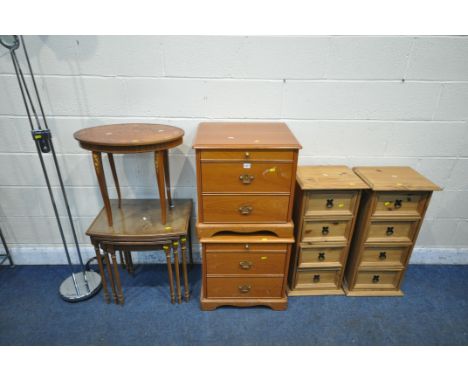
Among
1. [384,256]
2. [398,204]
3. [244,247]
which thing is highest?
[398,204]

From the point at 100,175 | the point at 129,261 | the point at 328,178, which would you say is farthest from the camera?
the point at 129,261

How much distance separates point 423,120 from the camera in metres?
1.86

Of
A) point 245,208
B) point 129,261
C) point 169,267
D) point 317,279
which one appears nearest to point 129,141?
point 245,208

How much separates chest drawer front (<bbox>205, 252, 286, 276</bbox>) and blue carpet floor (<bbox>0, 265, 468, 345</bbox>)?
11.7 inches

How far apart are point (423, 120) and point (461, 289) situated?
48.6 inches

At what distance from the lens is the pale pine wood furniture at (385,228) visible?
5.58 ft

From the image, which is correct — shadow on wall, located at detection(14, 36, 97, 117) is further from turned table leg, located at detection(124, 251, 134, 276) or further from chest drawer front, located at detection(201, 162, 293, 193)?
turned table leg, located at detection(124, 251, 134, 276)

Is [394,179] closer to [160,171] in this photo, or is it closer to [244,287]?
[244,287]

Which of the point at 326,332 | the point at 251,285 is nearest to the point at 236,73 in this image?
the point at 251,285

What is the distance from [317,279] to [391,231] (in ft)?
1.84

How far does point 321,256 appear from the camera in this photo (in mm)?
1871

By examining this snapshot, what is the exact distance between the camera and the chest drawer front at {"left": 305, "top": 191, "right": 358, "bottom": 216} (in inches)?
67.0

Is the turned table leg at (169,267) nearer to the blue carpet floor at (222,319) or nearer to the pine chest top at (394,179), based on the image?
the blue carpet floor at (222,319)

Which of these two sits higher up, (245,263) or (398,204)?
(398,204)
